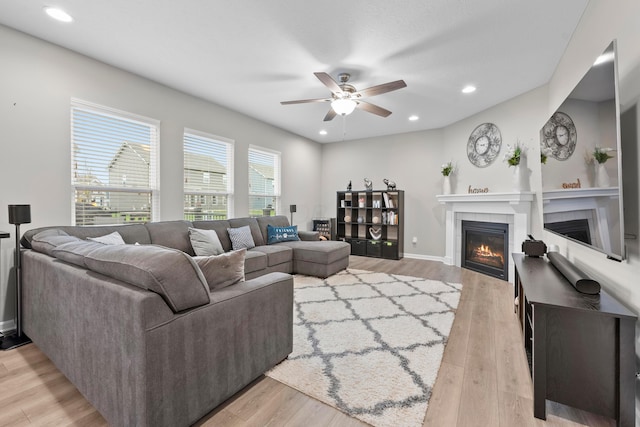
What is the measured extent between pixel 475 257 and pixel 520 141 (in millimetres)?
1969

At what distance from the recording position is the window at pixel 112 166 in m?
2.98

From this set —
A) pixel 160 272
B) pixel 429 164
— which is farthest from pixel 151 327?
pixel 429 164

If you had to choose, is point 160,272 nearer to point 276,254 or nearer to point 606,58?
point 606,58

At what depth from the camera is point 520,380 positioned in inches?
70.8

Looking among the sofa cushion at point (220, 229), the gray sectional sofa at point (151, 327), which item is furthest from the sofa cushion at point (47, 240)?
the sofa cushion at point (220, 229)

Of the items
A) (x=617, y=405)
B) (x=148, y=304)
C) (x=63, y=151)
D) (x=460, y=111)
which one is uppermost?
(x=460, y=111)

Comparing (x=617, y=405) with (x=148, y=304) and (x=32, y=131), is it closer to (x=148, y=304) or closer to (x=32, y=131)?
(x=148, y=304)

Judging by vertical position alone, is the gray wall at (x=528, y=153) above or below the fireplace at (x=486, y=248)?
above

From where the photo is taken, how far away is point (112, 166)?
3236mm

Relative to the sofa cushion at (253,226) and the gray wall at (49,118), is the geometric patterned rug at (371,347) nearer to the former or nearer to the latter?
the sofa cushion at (253,226)

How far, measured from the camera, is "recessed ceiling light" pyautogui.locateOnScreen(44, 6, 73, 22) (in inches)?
88.0

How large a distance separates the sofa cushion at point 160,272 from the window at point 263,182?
3.77 m

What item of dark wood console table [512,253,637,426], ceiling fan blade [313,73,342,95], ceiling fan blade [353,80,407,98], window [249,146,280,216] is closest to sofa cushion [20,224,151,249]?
window [249,146,280,216]

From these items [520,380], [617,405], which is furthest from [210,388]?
[617,405]
